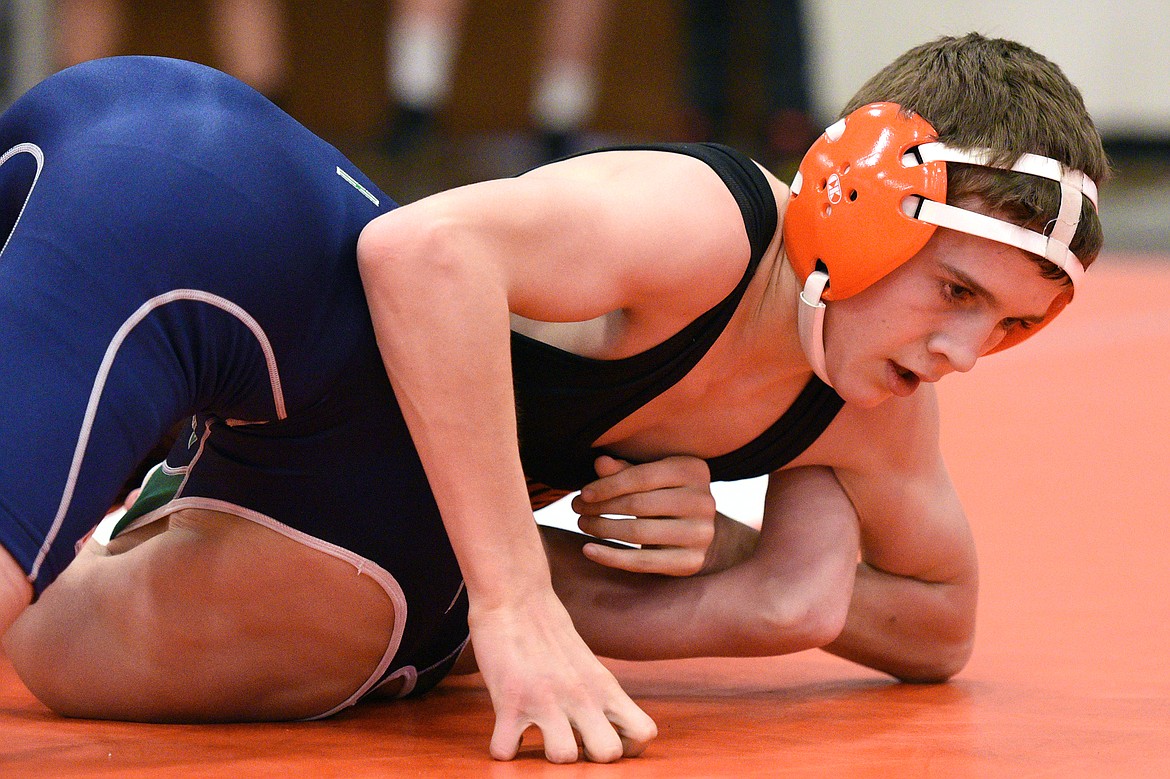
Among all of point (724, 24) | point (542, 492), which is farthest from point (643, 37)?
point (542, 492)

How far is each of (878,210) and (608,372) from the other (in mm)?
443

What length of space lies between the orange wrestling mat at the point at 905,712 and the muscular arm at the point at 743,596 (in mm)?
96

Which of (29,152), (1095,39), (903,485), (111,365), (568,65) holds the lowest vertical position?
(903,485)

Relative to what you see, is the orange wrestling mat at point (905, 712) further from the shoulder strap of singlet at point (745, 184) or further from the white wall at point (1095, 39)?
the white wall at point (1095, 39)

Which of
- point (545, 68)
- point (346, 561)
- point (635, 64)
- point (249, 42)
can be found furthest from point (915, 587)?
point (635, 64)

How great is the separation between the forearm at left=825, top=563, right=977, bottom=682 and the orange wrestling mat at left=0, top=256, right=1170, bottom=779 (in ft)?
0.15

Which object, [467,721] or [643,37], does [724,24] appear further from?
[467,721]

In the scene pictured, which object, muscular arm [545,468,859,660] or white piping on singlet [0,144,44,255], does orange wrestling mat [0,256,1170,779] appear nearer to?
muscular arm [545,468,859,660]

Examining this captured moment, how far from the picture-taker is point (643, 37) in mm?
10594

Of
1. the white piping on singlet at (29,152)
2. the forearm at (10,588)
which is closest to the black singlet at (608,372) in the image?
the white piping on singlet at (29,152)

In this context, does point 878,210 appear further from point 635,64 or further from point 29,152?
point 635,64

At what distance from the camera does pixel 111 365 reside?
1.92 meters

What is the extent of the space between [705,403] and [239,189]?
0.80m

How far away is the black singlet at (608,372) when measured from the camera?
234 cm
